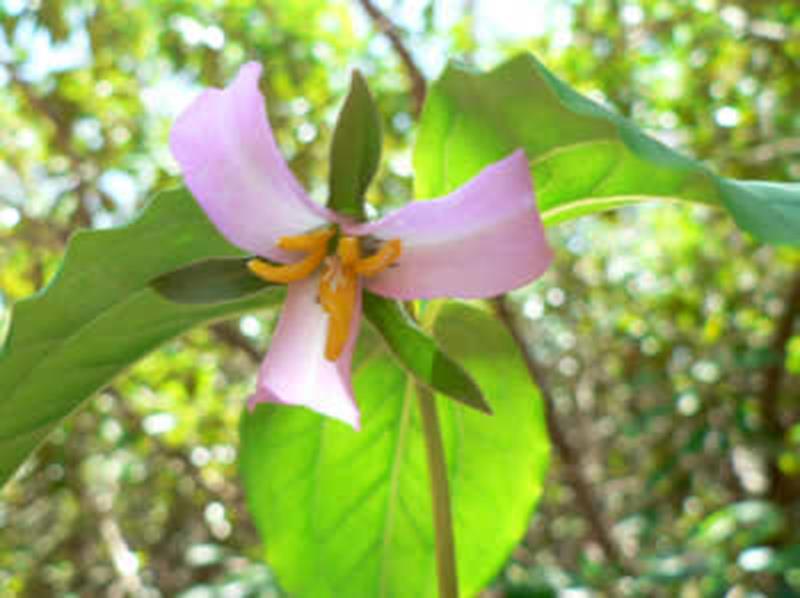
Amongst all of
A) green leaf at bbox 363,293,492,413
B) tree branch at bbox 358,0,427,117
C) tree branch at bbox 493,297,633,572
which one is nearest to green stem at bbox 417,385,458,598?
green leaf at bbox 363,293,492,413

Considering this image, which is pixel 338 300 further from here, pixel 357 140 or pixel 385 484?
pixel 385 484

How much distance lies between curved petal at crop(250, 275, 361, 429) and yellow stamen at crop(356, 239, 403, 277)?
0.07 ft

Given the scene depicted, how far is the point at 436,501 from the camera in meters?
0.52

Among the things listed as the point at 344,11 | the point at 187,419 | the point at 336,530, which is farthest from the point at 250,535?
the point at 336,530

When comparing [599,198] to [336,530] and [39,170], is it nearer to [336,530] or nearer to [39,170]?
[336,530]

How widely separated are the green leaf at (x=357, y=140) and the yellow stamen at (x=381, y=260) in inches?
1.8

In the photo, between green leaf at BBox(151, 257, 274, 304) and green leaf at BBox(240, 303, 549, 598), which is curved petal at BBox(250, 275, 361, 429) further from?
green leaf at BBox(240, 303, 549, 598)

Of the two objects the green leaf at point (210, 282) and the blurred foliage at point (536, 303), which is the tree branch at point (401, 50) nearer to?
the blurred foliage at point (536, 303)

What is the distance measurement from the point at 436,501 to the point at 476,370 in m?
0.15

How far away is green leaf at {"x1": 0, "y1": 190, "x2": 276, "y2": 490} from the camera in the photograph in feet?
1.62

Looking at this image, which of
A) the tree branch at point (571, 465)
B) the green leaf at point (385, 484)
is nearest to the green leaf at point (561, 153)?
the green leaf at point (385, 484)

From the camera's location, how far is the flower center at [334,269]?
1.49 ft

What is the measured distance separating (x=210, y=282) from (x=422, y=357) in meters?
0.13

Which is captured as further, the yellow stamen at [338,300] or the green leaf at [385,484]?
the green leaf at [385,484]
